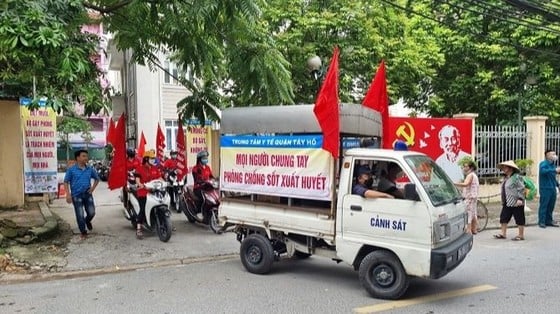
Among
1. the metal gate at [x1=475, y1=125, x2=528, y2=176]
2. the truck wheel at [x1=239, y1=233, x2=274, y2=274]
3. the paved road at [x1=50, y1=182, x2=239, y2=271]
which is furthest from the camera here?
the metal gate at [x1=475, y1=125, x2=528, y2=176]

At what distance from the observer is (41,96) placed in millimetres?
7172

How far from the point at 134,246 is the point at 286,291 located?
11.9ft

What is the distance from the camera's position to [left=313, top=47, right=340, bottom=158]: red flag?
606 cm

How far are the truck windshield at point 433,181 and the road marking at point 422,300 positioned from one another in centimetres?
111

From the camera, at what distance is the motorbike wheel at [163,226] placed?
9078 millimetres

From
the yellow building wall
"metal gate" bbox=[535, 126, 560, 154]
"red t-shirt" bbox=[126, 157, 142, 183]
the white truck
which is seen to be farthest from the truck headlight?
"metal gate" bbox=[535, 126, 560, 154]

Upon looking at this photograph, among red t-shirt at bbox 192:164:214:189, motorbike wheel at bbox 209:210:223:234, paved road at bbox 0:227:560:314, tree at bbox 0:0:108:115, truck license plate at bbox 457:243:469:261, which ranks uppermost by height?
tree at bbox 0:0:108:115

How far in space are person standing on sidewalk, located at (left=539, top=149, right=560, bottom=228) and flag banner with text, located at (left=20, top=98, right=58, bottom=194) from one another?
12207 mm

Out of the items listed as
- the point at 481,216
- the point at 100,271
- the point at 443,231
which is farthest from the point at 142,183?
the point at 481,216

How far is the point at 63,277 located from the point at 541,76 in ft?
55.3

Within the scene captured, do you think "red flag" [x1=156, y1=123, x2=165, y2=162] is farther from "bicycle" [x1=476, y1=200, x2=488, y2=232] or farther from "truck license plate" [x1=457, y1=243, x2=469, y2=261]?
"truck license plate" [x1=457, y1=243, x2=469, y2=261]

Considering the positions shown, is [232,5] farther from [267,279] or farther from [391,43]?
[391,43]

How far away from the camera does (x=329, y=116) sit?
611 cm

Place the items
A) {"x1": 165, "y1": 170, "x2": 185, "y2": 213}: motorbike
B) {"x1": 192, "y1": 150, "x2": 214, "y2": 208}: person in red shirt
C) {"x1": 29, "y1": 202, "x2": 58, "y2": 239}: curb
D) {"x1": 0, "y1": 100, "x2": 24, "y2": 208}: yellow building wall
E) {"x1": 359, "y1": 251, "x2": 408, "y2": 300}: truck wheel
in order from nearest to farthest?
{"x1": 359, "y1": 251, "x2": 408, "y2": 300}: truck wheel → {"x1": 29, "y1": 202, "x2": 58, "y2": 239}: curb → {"x1": 192, "y1": 150, "x2": 214, "y2": 208}: person in red shirt → {"x1": 165, "y1": 170, "x2": 185, "y2": 213}: motorbike → {"x1": 0, "y1": 100, "x2": 24, "y2": 208}: yellow building wall
